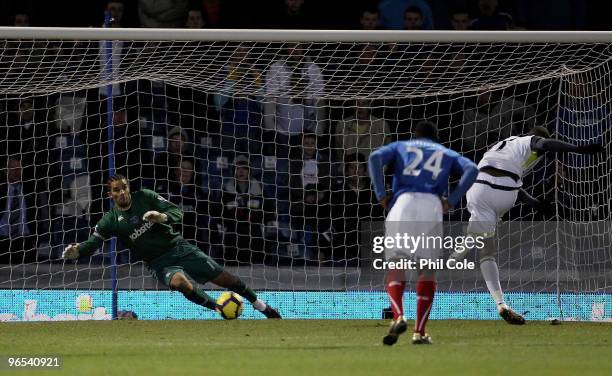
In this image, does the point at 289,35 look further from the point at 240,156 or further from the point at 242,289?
the point at 240,156

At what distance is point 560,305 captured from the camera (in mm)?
14336

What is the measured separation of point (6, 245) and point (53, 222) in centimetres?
58

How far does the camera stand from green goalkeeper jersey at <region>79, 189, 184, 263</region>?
1381 centimetres

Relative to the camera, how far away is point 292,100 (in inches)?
628

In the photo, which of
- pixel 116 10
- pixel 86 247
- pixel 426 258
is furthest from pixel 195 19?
pixel 426 258

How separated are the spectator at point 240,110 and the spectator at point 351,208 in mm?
1044

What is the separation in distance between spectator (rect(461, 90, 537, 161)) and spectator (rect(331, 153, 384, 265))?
3.85ft

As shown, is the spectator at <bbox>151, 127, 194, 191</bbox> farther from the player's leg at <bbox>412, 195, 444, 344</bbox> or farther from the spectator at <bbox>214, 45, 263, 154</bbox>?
the player's leg at <bbox>412, 195, 444, 344</bbox>

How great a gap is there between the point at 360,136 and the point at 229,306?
2816 millimetres

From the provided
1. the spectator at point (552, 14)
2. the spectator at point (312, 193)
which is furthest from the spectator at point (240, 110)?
the spectator at point (552, 14)

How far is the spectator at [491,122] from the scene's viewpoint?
15.6 metres

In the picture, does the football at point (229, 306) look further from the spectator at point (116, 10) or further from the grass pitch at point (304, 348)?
the spectator at point (116, 10)

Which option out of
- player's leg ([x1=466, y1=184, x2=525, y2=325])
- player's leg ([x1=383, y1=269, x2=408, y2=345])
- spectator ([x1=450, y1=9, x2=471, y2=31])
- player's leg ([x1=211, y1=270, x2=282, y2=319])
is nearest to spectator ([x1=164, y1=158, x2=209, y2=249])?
player's leg ([x1=211, y1=270, x2=282, y2=319])

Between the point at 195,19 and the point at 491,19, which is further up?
the point at 491,19
